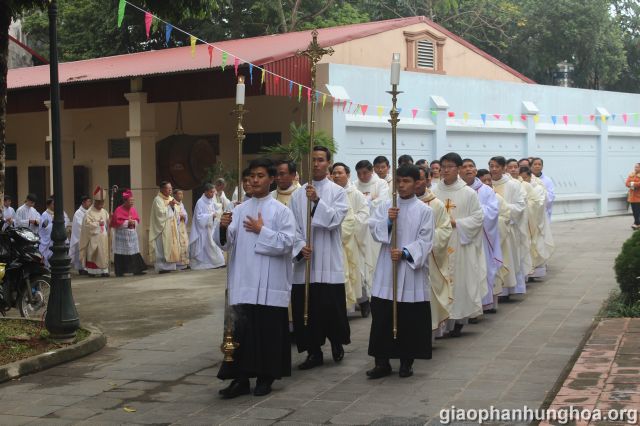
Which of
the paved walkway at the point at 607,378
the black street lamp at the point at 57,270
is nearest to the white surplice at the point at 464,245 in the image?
the paved walkway at the point at 607,378

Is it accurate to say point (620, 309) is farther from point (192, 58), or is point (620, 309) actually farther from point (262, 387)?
point (192, 58)

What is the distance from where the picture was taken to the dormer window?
20.2m

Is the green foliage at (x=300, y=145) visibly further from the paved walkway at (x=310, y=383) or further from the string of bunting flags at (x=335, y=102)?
the paved walkway at (x=310, y=383)

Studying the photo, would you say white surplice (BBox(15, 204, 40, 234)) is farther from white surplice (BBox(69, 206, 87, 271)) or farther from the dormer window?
the dormer window

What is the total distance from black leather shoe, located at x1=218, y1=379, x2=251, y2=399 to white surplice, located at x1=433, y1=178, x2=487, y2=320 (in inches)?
121

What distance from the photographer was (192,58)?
1800 cm

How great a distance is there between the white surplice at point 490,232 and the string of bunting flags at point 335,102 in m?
3.02

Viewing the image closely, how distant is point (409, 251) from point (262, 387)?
160cm

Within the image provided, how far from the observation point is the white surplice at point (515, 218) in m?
12.0

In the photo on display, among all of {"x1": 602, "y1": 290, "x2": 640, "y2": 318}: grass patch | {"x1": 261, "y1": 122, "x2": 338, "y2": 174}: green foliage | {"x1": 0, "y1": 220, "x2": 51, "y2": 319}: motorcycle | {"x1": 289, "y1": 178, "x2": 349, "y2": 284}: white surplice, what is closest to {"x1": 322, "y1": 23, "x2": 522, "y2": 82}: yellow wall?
{"x1": 261, "y1": 122, "x2": 338, "y2": 174}: green foliage

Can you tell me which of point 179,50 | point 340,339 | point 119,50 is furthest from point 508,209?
point 119,50

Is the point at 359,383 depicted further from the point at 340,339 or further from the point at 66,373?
the point at 66,373

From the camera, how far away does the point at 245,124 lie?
67.5 feet

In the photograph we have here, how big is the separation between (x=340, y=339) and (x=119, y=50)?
73.7ft
